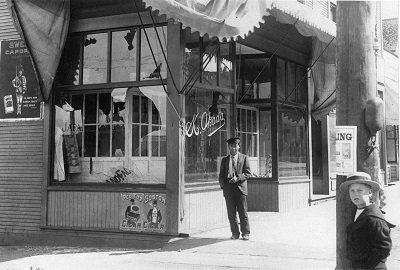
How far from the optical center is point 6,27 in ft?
36.9

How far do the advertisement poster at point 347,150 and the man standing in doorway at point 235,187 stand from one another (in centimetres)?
469

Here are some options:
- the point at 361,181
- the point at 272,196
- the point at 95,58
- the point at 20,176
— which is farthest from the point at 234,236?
the point at 361,181

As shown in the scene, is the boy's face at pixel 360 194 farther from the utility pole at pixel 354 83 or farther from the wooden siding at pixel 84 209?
the wooden siding at pixel 84 209

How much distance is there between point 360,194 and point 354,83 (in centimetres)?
110

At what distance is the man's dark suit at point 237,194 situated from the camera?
888 centimetres

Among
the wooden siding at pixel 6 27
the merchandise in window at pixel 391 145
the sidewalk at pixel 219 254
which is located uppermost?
the wooden siding at pixel 6 27

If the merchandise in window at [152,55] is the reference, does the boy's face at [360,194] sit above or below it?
Result: below

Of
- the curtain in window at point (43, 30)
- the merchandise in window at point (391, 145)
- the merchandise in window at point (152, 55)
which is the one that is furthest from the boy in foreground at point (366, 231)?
the merchandise in window at point (391, 145)

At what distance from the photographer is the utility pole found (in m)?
4.34

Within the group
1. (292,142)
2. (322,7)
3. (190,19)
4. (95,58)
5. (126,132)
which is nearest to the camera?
(190,19)

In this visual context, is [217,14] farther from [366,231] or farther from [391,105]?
[391,105]

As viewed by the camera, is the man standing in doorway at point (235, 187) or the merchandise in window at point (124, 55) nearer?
the man standing in doorway at point (235, 187)

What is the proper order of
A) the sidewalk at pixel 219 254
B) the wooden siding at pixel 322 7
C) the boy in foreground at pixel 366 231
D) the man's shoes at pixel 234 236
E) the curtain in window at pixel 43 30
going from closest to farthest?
the boy in foreground at pixel 366 231
the sidewalk at pixel 219 254
the man's shoes at pixel 234 236
the curtain in window at pixel 43 30
the wooden siding at pixel 322 7

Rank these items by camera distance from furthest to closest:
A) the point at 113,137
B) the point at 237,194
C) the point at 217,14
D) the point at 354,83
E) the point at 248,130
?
the point at 248,130, the point at 113,137, the point at 237,194, the point at 217,14, the point at 354,83
